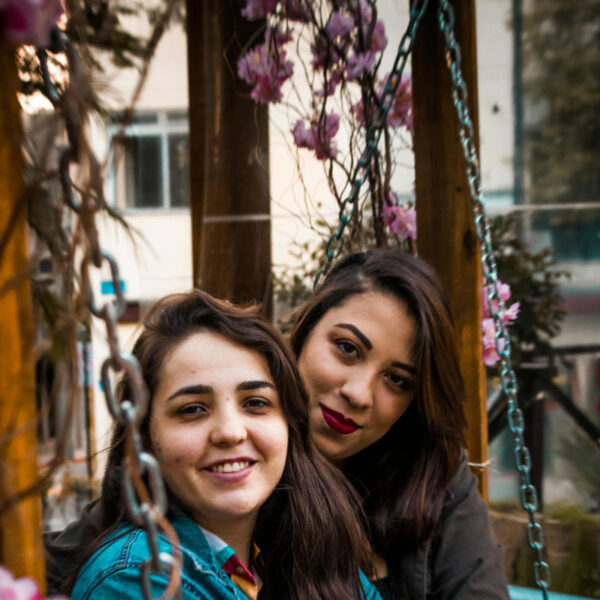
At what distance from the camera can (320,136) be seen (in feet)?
7.54

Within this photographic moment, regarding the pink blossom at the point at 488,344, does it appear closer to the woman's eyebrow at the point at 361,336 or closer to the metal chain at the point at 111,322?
the woman's eyebrow at the point at 361,336

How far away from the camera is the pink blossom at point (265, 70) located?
228 cm

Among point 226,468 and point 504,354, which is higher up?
point 504,354

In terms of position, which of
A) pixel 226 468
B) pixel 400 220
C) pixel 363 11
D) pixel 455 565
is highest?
pixel 363 11

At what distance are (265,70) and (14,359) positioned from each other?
1898 mm

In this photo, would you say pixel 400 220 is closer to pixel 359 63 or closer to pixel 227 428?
pixel 359 63

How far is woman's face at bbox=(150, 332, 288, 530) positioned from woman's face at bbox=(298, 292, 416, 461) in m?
0.33

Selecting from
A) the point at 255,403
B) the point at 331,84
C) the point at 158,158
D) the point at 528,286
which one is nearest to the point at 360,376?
the point at 255,403

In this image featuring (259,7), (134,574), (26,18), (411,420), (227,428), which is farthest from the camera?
(259,7)

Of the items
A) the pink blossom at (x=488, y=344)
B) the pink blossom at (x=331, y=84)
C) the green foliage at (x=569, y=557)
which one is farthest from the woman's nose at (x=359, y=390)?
the green foliage at (x=569, y=557)

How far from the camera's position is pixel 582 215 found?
12.1 ft

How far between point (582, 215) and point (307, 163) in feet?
6.03

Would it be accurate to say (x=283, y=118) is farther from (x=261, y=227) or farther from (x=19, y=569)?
(x=19, y=569)

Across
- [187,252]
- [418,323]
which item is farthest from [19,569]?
[187,252]
